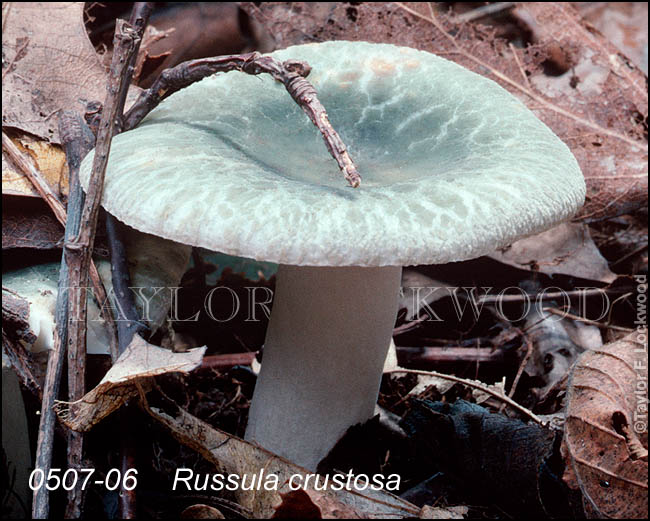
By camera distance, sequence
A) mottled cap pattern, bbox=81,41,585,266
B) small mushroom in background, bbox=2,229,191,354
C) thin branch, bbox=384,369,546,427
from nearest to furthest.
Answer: mottled cap pattern, bbox=81,41,585,266
small mushroom in background, bbox=2,229,191,354
thin branch, bbox=384,369,546,427

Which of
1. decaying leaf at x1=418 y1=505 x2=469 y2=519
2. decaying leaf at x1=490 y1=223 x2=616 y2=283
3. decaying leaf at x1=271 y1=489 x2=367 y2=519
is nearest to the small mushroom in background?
decaying leaf at x1=271 y1=489 x2=367 y2=519

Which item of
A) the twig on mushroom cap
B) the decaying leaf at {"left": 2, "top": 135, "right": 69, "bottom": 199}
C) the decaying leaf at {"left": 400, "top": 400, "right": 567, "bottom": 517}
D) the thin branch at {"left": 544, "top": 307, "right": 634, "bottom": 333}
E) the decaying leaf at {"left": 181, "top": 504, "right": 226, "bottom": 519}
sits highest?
the twig on mushroom cap

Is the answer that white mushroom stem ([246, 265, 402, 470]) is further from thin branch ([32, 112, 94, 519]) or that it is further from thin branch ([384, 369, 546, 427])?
thin branch ([32, 112, 94, 519])

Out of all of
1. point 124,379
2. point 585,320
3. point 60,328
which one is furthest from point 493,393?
point 60,328

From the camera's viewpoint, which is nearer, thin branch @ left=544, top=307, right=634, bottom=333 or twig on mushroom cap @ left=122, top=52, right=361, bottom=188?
twig on mushroom cap @ left=122, top=52, right=361, bottom=188

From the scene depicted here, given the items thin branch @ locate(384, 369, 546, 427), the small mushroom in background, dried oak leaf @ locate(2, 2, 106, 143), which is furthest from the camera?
dried oak leaf @ locate(2, 2, 106, 143)

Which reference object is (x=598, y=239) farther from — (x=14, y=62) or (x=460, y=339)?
(x=14, y=62)

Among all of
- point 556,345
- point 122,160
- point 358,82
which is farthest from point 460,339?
point 122,160
